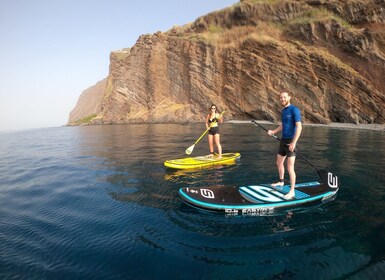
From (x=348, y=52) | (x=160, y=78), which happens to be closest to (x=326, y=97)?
(x=348, y=52)

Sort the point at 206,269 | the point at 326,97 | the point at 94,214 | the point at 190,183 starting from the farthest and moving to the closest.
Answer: the point at 326,97 → the point at 190,183 → the point at 94,214 → the point at 206,269

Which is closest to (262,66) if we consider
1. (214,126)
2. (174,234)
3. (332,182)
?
(214,126)

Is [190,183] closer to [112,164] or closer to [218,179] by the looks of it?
[218,179]

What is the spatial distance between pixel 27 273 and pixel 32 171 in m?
9.96

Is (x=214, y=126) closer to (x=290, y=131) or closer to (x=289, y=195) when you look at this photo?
(x=290, y=131)

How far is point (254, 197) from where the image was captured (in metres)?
6.93

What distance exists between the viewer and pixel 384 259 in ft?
15.0

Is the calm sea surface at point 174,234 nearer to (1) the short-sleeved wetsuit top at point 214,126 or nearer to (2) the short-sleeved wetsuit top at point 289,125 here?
(2) the short-sleeved wetsuit top at point 289,125

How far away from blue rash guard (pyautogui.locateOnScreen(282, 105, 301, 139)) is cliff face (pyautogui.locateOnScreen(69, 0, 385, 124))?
35.2m

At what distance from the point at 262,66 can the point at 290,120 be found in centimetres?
4039

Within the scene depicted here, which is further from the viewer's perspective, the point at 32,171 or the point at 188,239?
the point at 32,171

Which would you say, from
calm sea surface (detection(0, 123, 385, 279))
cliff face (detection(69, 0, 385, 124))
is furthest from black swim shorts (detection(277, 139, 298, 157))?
cliff face (detection(69, 0, 385, 124))

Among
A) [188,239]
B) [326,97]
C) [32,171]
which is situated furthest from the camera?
[326,97]

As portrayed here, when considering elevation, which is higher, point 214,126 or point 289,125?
point 289,125
